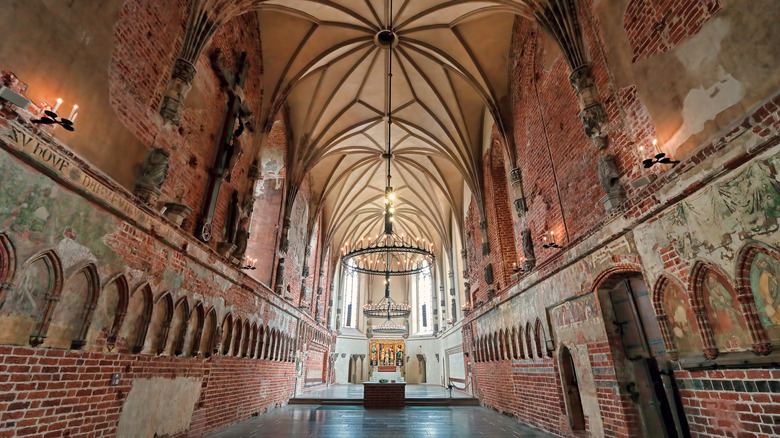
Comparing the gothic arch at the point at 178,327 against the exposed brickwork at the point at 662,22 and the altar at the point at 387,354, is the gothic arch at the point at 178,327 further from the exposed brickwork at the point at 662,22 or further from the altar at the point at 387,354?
the altar at the point at 387,354

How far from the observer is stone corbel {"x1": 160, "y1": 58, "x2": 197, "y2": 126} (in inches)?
235

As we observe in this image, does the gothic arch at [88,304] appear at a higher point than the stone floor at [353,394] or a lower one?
higher

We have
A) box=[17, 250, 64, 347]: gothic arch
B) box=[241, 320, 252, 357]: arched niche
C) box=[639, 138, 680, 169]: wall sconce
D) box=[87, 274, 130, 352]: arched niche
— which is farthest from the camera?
box=[241, 320, 252, 357]: arched niche

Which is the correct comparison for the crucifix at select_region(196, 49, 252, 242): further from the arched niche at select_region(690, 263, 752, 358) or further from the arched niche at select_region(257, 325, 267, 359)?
the arched niche at select_region(690, 263, 752, 358)

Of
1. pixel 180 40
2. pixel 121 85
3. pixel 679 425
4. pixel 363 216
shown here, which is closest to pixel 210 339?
pixel 121 85

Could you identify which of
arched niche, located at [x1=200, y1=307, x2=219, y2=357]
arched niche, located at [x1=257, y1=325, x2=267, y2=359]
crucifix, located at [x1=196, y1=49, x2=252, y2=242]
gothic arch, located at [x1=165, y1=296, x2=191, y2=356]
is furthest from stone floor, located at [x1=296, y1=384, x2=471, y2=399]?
crucifix, located at [x1=196, y1=49, x2=252, y2=242]

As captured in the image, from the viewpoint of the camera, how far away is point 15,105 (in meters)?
3.40

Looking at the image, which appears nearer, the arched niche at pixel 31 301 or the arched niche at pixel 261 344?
the arched niche at pixel 31 301

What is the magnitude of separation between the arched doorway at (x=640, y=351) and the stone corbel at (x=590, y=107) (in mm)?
2442

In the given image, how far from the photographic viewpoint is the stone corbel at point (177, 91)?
19.6 feet

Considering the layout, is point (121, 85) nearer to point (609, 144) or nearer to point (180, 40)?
point (180, 40)

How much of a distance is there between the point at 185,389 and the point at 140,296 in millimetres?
2340

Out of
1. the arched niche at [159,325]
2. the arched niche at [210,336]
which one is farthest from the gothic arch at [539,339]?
the arched niche at [159,325]

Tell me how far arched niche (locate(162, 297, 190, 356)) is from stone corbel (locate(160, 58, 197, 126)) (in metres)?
3.32
